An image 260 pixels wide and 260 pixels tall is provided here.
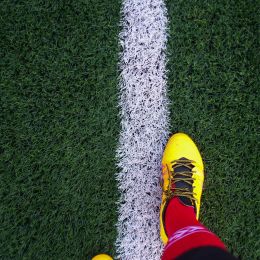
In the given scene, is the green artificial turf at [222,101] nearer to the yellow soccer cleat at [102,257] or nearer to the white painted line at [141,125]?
the white painted line at [141,125]

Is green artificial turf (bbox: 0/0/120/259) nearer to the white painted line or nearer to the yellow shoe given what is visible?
the white painted line

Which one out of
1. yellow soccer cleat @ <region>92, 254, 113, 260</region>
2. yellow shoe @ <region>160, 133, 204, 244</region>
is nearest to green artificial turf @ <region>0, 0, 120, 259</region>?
yellow soccer cleat @ <region>92, 254, 113, 260</region>

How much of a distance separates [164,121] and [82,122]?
44 cm

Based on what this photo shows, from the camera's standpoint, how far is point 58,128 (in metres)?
1.98

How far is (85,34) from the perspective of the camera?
1.99 metres

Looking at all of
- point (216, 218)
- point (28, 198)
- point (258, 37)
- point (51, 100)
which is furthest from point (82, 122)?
point (258, 37)

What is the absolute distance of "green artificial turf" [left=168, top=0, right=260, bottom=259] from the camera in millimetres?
1987

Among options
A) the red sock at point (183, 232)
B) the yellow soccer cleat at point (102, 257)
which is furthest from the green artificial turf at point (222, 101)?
the yellow soccer cleat at point (102, 257)

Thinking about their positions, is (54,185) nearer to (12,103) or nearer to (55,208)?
(55,208)

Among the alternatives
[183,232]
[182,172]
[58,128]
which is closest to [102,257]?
[183,232]

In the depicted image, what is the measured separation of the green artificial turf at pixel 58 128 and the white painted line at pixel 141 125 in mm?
58

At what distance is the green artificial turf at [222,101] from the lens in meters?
1.99

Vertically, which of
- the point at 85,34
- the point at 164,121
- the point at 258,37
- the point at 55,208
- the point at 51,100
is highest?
the point at 85,34

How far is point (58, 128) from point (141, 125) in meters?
0.45
